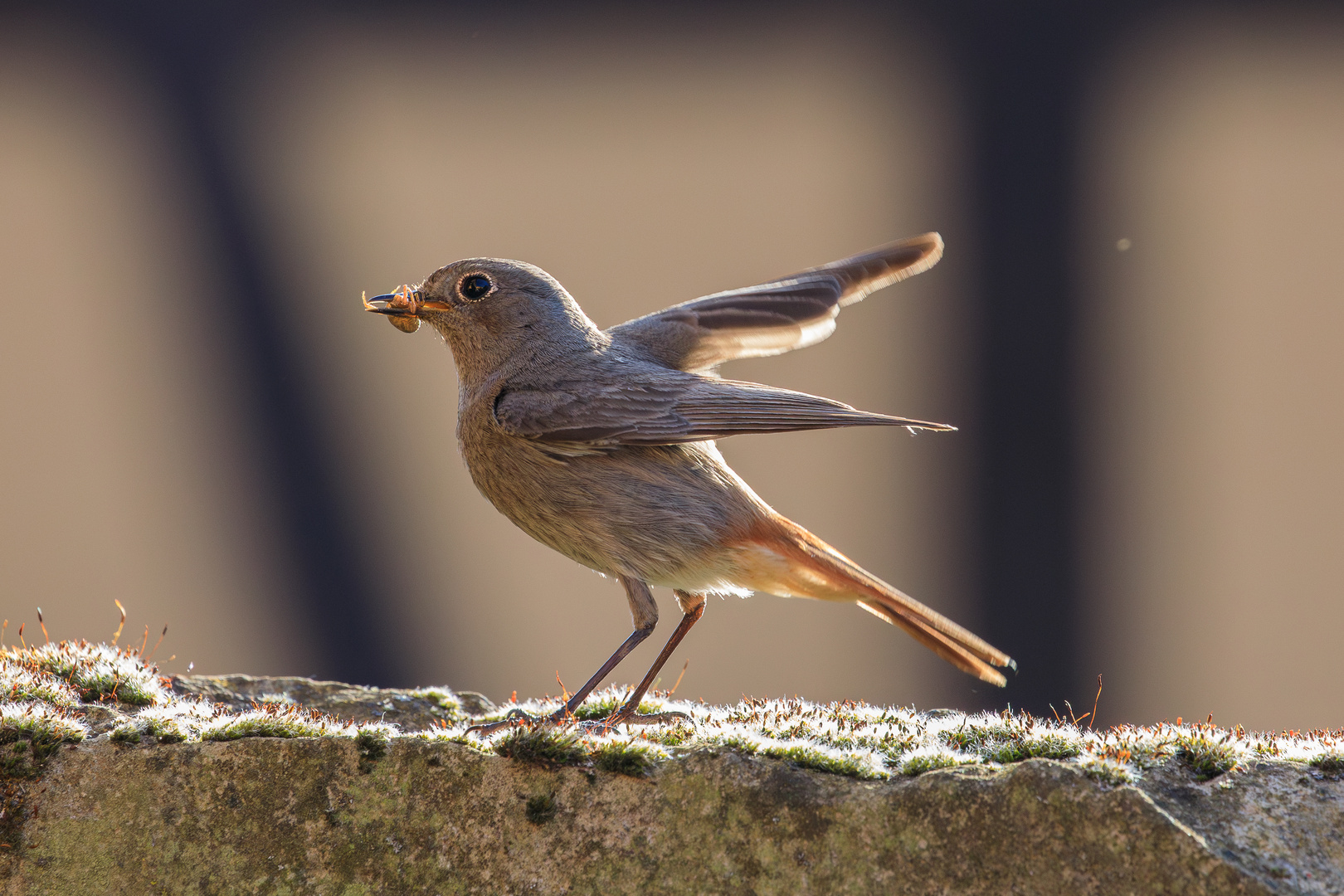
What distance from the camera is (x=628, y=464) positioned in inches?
188

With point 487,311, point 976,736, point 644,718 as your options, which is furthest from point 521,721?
point 487,311

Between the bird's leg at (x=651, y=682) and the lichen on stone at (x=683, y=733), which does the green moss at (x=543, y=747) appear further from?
the bird's leg at (x=651, y=682)

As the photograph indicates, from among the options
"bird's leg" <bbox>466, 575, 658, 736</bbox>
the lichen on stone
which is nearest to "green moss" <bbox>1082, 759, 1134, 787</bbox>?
the lichen on stone

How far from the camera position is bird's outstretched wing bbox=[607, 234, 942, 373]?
223 inches

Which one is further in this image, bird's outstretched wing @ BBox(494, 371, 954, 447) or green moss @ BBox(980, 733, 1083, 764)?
bird's outstretched wing @ BBox(494, 371, 954, 447)

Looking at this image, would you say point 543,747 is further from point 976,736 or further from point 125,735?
point 976,736

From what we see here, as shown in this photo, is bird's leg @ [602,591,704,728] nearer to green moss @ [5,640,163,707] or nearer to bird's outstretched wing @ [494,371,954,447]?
bird's outstretched wing @ [494,371,954,447]

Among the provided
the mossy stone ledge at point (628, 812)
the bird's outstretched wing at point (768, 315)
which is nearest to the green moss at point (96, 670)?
the mossy stone ledge at point (628, 812)

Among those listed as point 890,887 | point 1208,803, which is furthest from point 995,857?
point 1208,803

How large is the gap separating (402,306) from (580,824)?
2723mm

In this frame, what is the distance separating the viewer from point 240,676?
525 cm

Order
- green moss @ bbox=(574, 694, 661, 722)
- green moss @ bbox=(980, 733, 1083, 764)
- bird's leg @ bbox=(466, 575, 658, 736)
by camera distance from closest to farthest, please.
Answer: green moss @ bbox=(980, 733, 1083, 764) → bird's leg @ bbox=(466, 575, 658, 736) → green moss @ bbox=(574, 694, 661, 722)

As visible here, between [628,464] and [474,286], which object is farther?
[474,286]

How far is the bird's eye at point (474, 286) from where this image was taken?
5.27m
